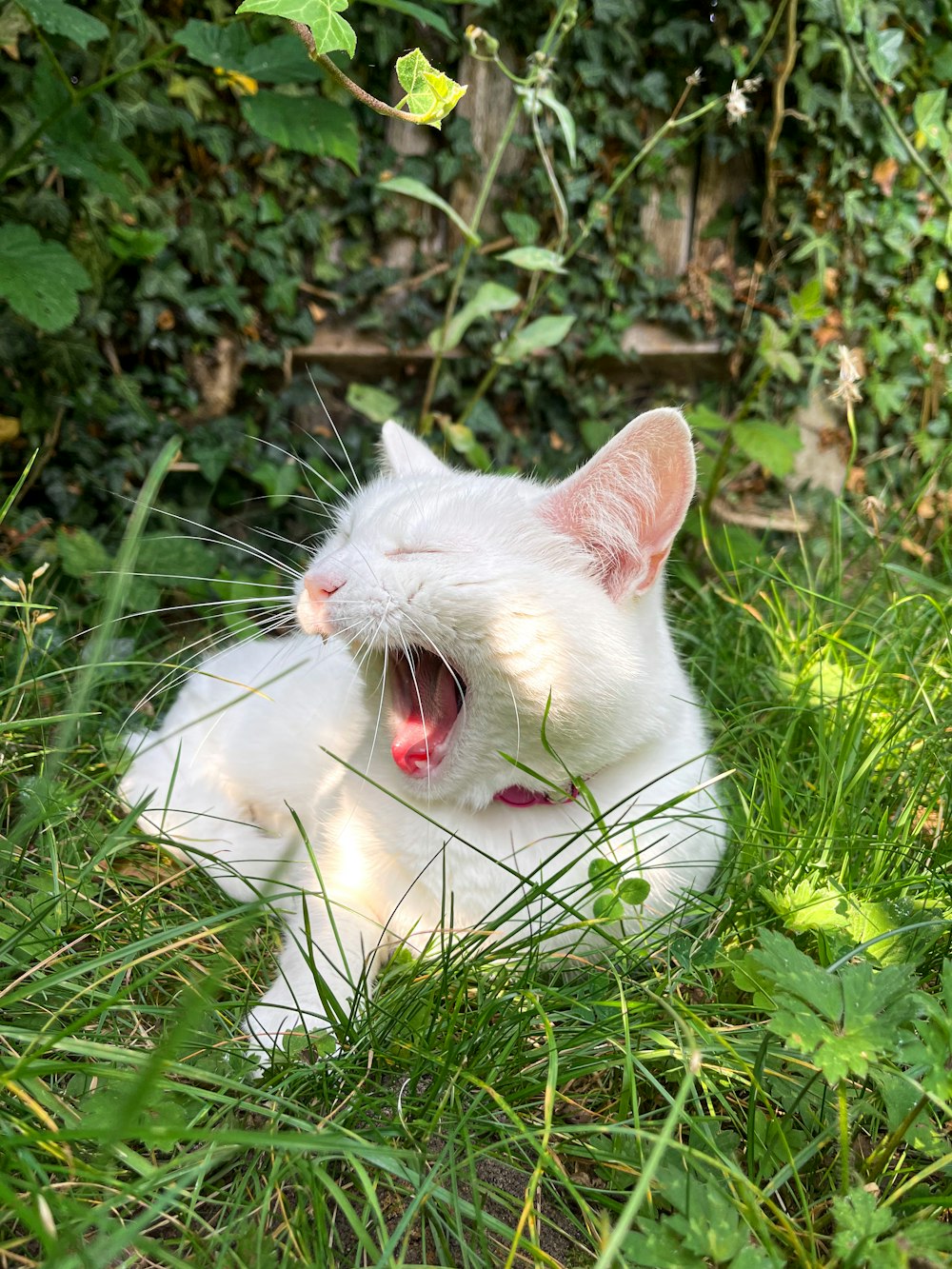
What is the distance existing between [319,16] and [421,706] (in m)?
0.88

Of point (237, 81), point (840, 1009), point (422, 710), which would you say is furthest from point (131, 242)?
point (840, 1009)

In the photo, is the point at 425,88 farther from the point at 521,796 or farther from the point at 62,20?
the point at 62,20

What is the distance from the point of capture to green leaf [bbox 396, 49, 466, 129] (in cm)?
111

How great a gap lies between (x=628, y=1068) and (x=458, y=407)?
7.84ft

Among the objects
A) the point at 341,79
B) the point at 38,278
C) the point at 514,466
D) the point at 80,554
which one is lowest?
the point at 80,554

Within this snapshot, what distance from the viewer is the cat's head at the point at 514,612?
130 centimetres

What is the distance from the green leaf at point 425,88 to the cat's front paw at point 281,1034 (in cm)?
105

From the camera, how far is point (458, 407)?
3.14 metres

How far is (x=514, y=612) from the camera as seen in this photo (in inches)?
51.0

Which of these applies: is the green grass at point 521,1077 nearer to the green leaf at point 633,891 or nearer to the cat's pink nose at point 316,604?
the green leaf at point 633,891

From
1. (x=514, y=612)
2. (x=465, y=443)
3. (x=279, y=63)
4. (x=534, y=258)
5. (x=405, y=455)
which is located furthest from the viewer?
(x=465, y=443)

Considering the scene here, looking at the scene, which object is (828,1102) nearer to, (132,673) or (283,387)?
(132,673)

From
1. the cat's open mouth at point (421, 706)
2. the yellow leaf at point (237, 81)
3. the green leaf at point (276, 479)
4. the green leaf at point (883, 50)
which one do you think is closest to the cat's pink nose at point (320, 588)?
the cat's open mouth at point (421, 706)

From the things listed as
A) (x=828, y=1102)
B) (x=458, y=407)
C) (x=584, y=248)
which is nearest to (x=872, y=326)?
(x=584, y=248)
